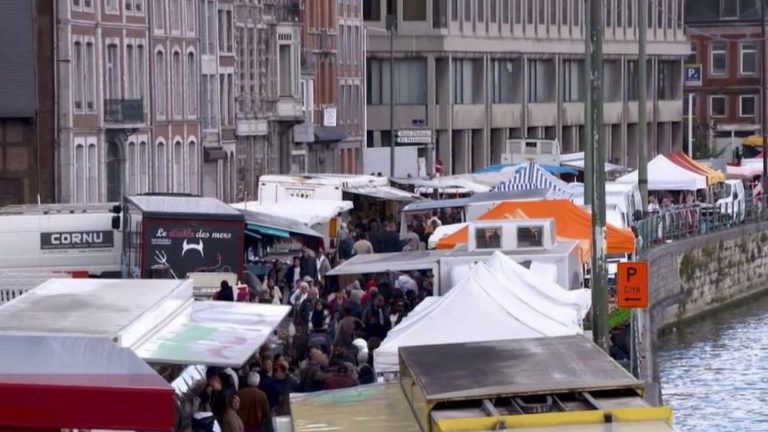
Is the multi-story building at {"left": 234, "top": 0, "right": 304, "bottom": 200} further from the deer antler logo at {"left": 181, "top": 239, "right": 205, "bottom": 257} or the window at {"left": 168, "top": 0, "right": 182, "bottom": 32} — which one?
the deer antler logo at {"left": 181, "top": 239, "right": 205, "bottom": 257}

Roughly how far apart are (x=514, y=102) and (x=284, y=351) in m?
77.6

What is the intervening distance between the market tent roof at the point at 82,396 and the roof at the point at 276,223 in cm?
2471

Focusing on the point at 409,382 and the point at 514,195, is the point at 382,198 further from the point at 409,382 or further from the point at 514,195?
the point at 409,382

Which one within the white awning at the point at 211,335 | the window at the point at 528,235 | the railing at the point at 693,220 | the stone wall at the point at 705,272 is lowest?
the stone wall at the point at 705,272

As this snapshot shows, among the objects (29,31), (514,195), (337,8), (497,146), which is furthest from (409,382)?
(497,146)

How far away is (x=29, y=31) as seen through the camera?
56.6 metres

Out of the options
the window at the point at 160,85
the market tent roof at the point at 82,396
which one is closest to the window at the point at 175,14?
the window at the point at 160,85

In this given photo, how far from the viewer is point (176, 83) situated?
65.1 m

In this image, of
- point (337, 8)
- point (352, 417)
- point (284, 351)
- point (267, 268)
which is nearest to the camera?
point (352, 417)

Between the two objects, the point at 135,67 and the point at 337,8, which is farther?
the point at 337,8

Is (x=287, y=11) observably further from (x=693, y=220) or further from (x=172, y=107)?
(x=693, y=220)

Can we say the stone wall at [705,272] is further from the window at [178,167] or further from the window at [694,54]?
the window at [694,54]

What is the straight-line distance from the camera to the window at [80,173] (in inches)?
2240

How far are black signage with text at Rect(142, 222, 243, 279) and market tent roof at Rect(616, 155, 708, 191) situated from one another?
2816 cm
